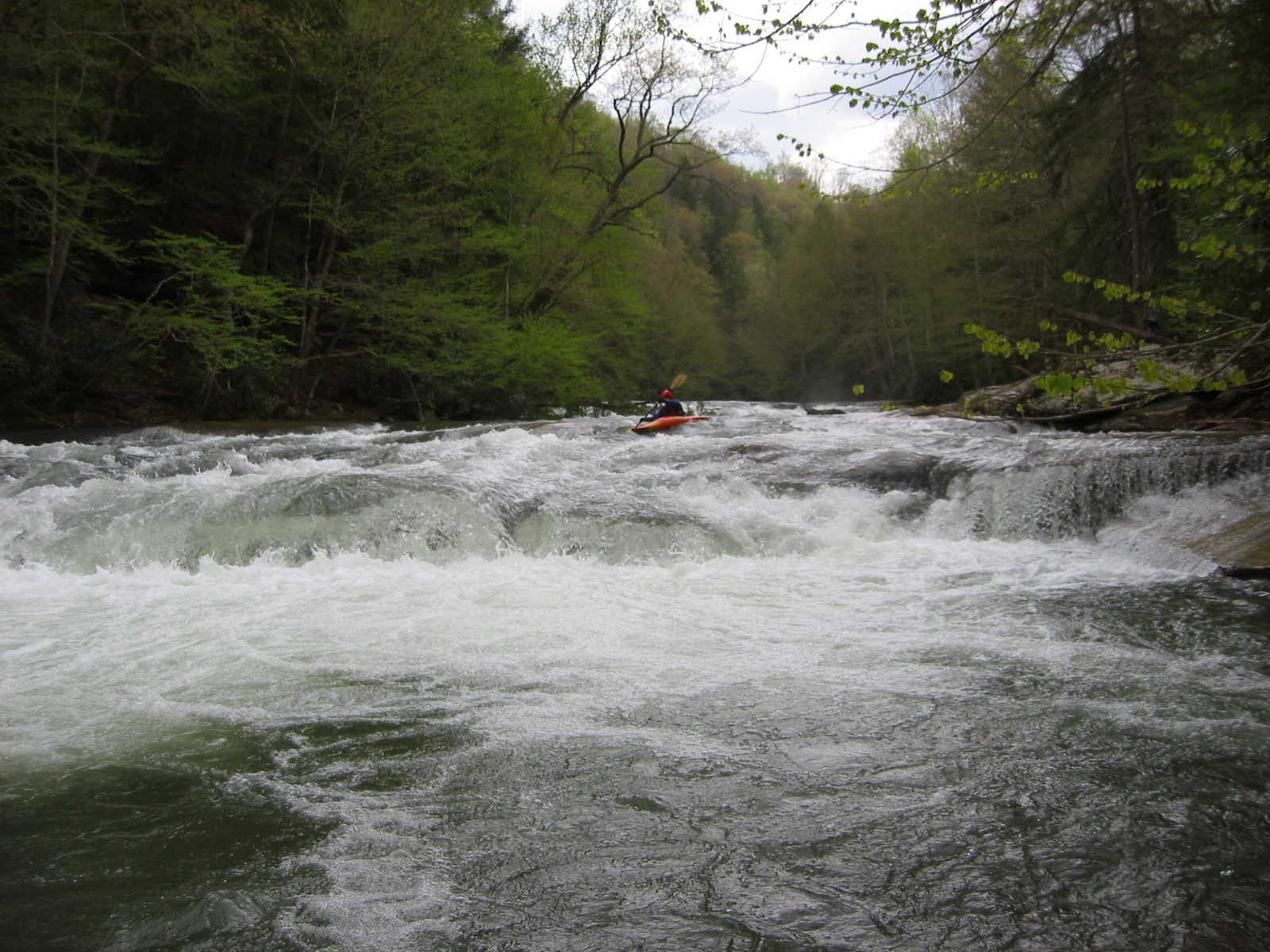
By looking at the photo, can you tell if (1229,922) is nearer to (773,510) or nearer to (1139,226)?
(773,510)

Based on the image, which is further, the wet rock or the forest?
the forest

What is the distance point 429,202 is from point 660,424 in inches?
384

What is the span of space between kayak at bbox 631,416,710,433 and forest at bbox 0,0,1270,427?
2.69 metres

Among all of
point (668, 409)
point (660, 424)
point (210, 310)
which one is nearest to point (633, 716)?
point (660, 424)

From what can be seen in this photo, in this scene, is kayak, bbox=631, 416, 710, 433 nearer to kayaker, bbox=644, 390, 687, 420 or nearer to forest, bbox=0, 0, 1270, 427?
kayaker, bbox=644, 390, 687, 420

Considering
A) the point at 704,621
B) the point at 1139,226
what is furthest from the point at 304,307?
the point at 1139,226

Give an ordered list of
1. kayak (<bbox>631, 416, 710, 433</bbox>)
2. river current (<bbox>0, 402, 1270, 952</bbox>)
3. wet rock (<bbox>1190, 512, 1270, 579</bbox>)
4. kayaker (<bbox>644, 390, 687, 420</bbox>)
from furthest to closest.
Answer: kayaker (<bbox>644, 390, 687, 420</bbox>)
kayak (<bbox>631, 416, 710, 433</bbox>)
wet rock (<bbox>1190, 512, 1270, 579</bbox>)
river current (<bbox>0, 402, 1270, 952</bbox>)

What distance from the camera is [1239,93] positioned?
7867 millimetres

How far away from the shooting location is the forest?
12.1 metres

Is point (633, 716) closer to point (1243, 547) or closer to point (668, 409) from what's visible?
point (1243, 547)

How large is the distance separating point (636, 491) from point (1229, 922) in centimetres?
600

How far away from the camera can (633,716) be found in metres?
3.24

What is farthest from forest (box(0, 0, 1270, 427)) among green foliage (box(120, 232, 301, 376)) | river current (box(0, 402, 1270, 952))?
river current (box(0, 402, 1270, 952))

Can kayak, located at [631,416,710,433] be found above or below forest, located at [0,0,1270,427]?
below
